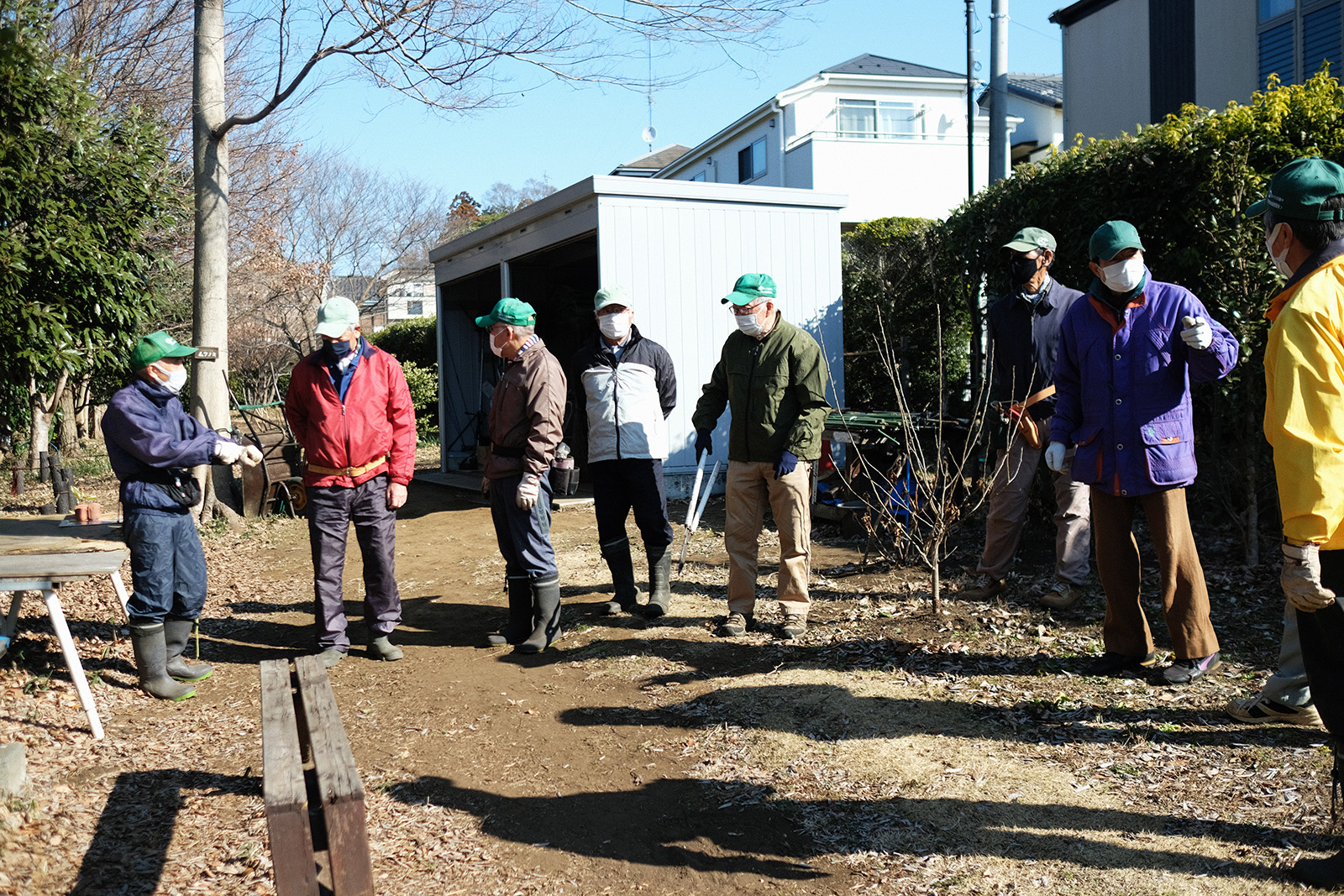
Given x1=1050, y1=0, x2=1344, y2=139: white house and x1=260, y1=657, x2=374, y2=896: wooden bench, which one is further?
x1=1050, y1=0, x2=1344, y2=139: white house

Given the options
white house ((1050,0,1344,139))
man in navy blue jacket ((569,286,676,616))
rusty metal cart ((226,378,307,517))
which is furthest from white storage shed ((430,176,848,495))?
white house ((1050,0,1344,139))

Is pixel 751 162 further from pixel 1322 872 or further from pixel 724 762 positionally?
pixel 1322 872

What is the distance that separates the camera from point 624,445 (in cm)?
605

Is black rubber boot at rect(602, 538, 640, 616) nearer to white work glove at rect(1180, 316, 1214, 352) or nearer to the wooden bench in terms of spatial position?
the wooden bench

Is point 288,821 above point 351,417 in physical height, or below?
below

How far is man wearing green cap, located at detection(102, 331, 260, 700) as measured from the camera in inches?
195

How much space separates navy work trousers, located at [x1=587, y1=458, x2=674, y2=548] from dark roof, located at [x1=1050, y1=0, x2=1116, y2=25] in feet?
47.5

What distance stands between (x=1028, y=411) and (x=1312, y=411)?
9.59 feet

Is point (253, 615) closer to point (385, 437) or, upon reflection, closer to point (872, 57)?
point (385, 437)

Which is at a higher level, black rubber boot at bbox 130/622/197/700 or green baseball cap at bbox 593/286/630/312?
green baseball cap at bbox 593/286/630/312

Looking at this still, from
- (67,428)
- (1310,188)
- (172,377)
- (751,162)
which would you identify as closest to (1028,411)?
(1310,188)

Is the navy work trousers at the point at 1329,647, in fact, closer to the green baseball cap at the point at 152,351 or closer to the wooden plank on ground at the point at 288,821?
the wooden plank on ground at the point at 288,821

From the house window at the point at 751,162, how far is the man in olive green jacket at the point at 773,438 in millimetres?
24185

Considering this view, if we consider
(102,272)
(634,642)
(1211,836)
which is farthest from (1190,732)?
(102,272)
